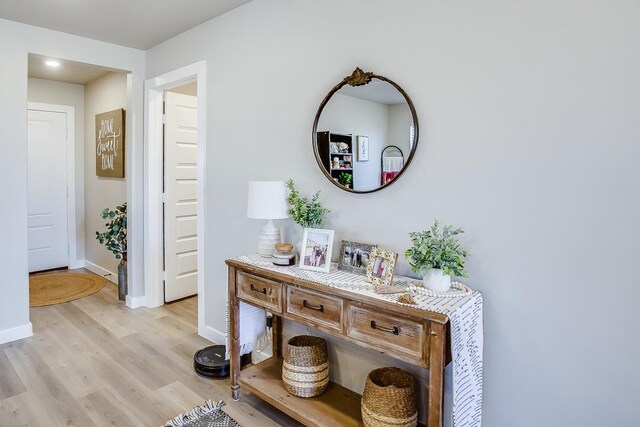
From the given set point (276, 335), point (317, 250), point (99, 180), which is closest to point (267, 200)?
point (317, 250)

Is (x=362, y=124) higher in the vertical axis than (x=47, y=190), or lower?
higher

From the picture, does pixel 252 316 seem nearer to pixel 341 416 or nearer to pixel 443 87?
pixel 341 416

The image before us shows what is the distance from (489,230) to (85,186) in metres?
5.52

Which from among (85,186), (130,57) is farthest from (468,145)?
(85,186)

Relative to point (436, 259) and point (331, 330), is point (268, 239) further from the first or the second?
point (436, 259)

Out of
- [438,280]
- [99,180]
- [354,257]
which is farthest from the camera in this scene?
[99,180]

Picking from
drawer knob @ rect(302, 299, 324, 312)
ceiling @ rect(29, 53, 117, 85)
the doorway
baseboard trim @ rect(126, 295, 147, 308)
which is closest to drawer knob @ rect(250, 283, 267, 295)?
drawer knob @ rect(302, 299, 324, 312)

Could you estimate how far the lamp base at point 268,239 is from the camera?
Result: 2412 millimetres

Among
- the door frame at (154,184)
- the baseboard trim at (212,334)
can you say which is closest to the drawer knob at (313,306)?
the baseboard trim at (212,334)

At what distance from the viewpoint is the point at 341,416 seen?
1969mm

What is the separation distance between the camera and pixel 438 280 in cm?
171

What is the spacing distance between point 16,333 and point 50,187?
274 centimetres

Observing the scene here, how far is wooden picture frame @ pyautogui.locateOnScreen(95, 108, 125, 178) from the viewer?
450 centimetres

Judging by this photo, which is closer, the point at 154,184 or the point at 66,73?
the point at 154,184
